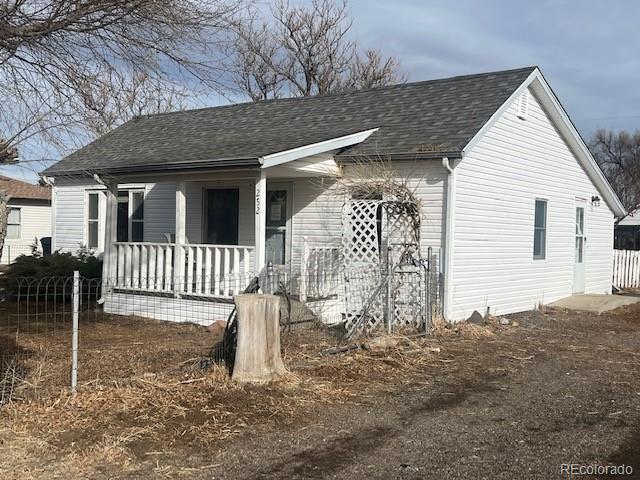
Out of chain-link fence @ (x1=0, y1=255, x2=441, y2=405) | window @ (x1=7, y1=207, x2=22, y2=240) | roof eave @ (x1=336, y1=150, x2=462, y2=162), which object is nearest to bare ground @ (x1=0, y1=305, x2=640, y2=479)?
chain-link fence @ (x1=0, y1=255, x2=441, y2=405)

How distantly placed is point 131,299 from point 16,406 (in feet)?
22.7

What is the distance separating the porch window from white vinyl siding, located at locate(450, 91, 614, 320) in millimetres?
4958

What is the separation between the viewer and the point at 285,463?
4910 millimetres

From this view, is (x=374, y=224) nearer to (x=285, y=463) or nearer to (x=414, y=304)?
(x=414, y=304)

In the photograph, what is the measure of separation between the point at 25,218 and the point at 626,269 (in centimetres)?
2756

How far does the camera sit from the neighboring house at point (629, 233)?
37.4 meters

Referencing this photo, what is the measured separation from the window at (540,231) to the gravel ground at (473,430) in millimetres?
Answer: 5895

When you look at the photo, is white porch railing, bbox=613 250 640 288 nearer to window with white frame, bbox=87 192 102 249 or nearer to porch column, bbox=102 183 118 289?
porch column, bbox=102 183 118 289

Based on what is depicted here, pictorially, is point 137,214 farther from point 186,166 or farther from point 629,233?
point 629,233

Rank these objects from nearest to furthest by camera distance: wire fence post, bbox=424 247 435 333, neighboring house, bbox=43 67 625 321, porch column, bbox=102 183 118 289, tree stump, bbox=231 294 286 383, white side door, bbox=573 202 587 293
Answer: tree stump, bbox=231 294 286 383 → wire fence post, bbox=424 247 435 333 → neighboring house, bbox=43 67 625 321 → porch column, bbox=102 183 118 289 → white side door, bbox=573 202 587 293

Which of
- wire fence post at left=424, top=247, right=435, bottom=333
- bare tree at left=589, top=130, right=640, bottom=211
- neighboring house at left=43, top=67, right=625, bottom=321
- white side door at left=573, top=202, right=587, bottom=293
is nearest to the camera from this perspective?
wire fence post at left=424, top=247, right=435, bottom=333

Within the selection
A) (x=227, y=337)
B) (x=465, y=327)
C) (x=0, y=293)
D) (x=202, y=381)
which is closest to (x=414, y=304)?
(x=465, y=327)

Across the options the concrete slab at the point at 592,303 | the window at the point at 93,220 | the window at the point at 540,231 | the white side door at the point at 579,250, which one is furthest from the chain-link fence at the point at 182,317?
the white side door at the point at 579,250

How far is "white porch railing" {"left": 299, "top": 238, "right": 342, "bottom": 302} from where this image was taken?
11.7 meters
